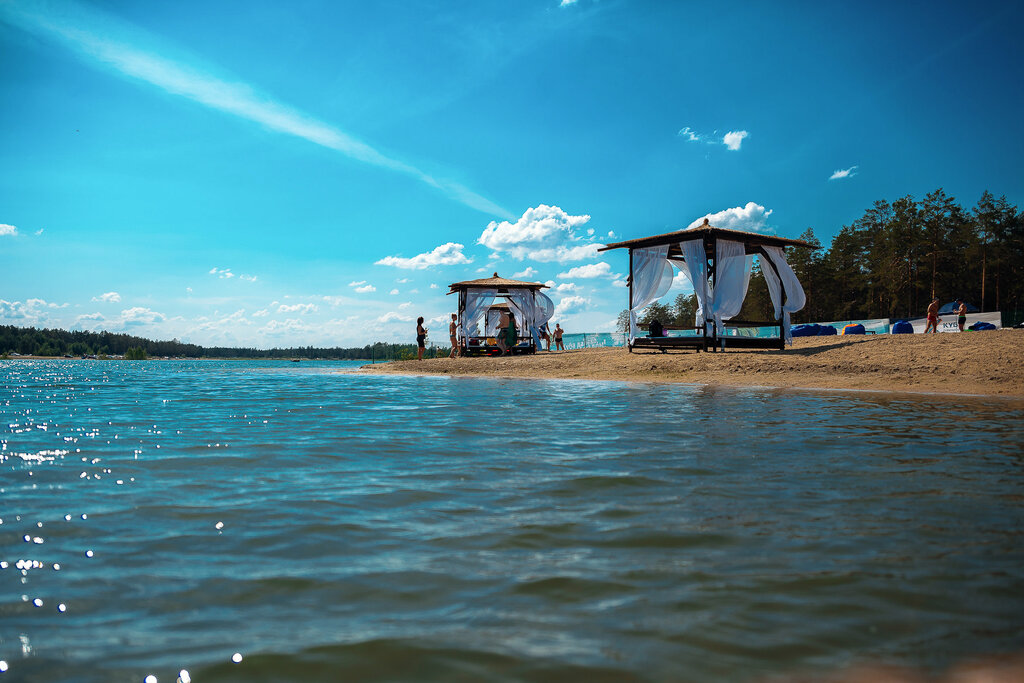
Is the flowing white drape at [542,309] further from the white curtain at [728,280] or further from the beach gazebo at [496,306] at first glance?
the white curtain at [728,280]

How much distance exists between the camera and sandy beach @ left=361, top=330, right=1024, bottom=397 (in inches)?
462

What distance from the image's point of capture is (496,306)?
93.6 ft

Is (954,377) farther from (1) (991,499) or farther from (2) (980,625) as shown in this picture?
(2) (980,625)

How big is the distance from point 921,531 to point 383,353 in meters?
58.2

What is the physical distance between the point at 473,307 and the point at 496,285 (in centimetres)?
151

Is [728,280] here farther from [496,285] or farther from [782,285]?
[496,285]

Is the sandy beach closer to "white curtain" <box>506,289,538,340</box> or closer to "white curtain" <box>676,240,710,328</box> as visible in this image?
"white curtain" <box>676,240,710,328</box>

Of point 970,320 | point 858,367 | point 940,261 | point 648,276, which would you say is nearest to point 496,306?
point 648,276

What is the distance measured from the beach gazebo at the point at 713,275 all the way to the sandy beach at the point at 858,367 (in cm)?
147

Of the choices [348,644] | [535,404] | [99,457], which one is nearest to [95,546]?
[348,644]

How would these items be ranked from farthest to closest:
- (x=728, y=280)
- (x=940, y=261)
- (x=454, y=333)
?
(x=940, y=261), (x=454, y=333), (x=728, y=280)

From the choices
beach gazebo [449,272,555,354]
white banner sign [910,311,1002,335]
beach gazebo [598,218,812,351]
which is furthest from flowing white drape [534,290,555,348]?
white banner sign [910,311,1002,335]

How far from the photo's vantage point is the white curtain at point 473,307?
2566 cm

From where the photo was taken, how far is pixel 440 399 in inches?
419
